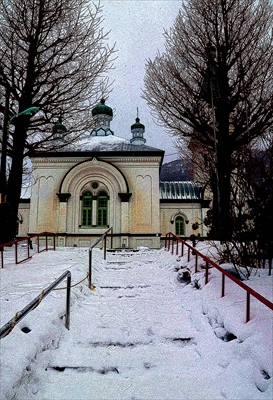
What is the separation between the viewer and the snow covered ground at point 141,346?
3.22 metres

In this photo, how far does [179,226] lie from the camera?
23.8 meters

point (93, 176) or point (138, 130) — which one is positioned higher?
point (138, 130)

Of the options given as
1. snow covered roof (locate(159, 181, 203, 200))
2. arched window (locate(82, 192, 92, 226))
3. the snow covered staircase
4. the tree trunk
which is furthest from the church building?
the snow covered staircase

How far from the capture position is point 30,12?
45.4 ft

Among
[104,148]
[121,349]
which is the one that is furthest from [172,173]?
[121,349]

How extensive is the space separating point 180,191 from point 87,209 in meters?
8.14

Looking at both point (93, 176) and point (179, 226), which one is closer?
point (93, 176)

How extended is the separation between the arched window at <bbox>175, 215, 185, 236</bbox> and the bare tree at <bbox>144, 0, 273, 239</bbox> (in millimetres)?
11607

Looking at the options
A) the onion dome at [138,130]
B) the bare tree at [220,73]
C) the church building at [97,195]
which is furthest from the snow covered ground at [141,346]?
the onion dome at [138,130]

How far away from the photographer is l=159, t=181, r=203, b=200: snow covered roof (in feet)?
79.9

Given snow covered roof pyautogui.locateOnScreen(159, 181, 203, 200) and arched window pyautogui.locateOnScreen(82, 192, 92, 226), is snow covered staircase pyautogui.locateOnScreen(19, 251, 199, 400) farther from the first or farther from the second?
snow covered roof pyautogui.locateOnScreen(159, 181, 203, 200)

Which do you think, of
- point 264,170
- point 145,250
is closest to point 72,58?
point 145,250

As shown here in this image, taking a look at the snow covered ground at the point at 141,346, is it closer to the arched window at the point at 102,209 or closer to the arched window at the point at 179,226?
the arched window at the point at 102,209

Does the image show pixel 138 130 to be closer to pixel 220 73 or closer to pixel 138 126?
pixel 138 126
